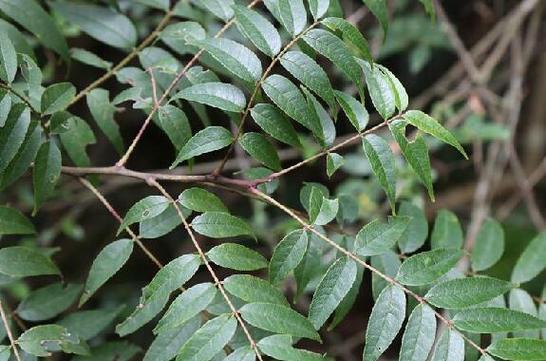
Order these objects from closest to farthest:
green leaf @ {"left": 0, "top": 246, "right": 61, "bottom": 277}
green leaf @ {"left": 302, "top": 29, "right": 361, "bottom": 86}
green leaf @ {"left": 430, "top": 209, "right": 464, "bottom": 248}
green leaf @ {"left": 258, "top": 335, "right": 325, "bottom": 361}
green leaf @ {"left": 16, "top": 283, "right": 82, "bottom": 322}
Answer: green leaf @ {"left": 258, "top": 335, "right": 325, "bottom": 361}
green leaf @ {"left": 302, "top": 29, "right": 361, "bottom": 86}
green leaf @ {"left": 0, "top": 246, "right": 61, "bottom": 277}
green leaf @ {"left": 16, "top": 283, "right": 82, "bottom": 322}
green leaf @ {"left": 430, "top": 209, "right": 464, "bottom": 248}

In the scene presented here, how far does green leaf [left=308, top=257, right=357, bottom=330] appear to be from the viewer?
37.8 inches

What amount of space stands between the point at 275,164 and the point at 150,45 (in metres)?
0.48

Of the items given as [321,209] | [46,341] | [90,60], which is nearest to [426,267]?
[321,209]

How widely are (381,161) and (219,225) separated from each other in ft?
0.79

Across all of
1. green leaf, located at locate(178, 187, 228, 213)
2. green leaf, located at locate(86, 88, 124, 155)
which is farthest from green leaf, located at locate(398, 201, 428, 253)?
green leaf, located at locate(86, 88, 124, 155)

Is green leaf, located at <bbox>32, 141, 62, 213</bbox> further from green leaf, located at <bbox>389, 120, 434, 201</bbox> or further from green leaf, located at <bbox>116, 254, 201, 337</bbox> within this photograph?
green leaf, located at <bbox>389, 120, 434, 201</bbox>

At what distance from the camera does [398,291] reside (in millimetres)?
985

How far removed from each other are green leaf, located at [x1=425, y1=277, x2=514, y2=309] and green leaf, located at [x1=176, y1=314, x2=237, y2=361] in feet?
0.92

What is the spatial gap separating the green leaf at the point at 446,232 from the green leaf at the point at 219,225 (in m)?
0.48

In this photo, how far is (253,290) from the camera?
0.94m

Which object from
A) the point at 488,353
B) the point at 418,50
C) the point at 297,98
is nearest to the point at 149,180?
the point at 297,98

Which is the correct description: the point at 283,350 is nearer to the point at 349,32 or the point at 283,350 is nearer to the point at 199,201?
the point at 199,201

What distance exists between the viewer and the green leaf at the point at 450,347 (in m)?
0.95

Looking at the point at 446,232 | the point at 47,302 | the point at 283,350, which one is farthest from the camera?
the point at 446,232
